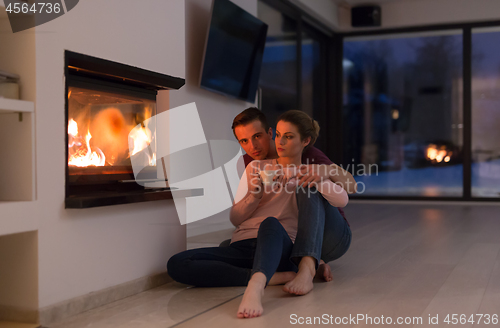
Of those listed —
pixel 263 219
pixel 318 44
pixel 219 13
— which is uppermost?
pixel 318 44

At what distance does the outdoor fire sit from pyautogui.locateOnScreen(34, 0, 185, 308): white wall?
21 cm

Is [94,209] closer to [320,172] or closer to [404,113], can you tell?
[320,172]

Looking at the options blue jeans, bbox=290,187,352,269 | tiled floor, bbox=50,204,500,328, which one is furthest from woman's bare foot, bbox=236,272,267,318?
blue jeans, bbox=290,187,352,269

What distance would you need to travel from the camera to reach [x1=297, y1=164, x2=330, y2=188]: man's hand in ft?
6.53

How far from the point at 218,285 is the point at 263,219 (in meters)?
0.33

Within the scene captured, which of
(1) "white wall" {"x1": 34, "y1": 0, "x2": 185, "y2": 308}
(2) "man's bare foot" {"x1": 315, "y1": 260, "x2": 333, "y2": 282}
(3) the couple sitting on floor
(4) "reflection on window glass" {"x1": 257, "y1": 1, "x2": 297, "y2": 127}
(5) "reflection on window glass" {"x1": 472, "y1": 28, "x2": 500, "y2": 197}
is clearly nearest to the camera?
(1) "white wall" {"x1": 34, "y1": 0, "x2": 185, "y2": 308}

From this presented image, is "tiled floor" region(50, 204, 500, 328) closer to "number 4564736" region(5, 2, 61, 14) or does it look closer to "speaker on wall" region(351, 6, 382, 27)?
"number 4564736" region(5, 2, 61, 14)

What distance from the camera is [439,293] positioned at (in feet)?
6.35

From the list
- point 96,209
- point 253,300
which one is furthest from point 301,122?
point 96,209

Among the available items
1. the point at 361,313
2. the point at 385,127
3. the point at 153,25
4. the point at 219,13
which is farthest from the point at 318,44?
the point at 361,313

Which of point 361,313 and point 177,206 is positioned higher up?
point 177,206

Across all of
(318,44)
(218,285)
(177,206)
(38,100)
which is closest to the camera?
(38,100)

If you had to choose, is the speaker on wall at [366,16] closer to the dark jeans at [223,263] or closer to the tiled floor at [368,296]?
the tiled floor at [368,296]

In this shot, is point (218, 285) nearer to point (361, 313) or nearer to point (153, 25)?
point (361, 313)
